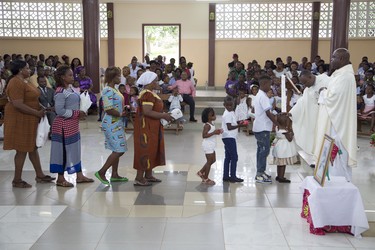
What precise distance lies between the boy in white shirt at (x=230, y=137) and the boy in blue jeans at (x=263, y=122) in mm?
251

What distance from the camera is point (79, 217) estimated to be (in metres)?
5.16

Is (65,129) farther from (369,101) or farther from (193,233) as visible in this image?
(369,101)

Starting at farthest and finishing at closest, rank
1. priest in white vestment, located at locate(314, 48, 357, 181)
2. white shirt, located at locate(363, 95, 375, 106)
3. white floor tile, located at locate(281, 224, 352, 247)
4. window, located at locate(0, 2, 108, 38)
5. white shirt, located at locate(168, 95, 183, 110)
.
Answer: window, located at locate(0, 2, 108, 38) → white shirt, located at locate(168, 95, 183, 110) → white shirt, located at locate(363, 95, 375, 106) → priest in white vestment, located at locate(314, 48, 357, 181) → white floor tile, located at locate(281, 224, 352, 247)

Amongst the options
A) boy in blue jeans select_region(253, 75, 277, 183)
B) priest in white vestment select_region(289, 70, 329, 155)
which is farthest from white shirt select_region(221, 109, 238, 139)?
priest in white vestment select_region(289, 70, 329, 155)

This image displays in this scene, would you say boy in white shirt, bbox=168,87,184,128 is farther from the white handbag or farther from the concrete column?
the white handbag

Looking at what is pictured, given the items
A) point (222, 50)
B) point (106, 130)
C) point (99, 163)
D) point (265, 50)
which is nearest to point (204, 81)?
Result: point (222, 50)

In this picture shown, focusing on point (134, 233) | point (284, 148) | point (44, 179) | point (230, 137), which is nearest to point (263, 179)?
point (284, 148)

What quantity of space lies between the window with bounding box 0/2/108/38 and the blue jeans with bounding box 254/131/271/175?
38.4ft

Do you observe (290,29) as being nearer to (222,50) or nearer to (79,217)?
(222,50)

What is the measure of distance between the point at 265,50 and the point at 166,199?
468 inches

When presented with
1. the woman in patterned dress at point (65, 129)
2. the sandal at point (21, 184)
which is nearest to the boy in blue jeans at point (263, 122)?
the woman in patterned dress at point (65, 129)

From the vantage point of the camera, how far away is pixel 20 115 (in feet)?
20.1

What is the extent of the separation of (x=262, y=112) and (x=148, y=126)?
151cm

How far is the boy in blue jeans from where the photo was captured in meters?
6.23
